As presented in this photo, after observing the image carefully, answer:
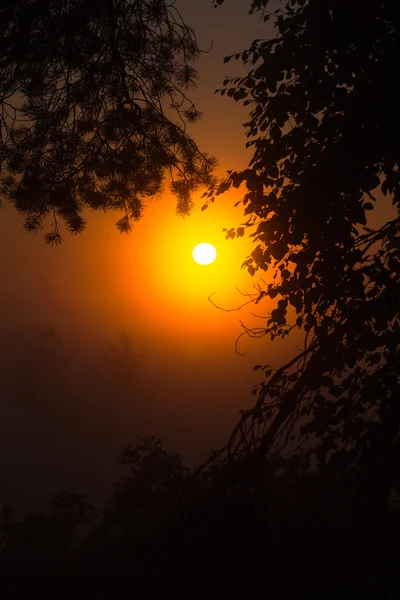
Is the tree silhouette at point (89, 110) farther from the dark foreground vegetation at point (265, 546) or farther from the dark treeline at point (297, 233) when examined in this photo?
the dark foreground vegetation at point (265, 546)

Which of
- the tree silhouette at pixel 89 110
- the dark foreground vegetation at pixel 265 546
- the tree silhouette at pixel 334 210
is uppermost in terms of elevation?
the tree silhouette at pixel 89 110

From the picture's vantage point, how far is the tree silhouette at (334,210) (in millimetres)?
3445

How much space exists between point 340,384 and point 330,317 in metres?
0.50

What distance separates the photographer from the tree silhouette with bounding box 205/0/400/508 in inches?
136

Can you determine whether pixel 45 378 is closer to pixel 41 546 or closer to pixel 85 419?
pixel 85 419

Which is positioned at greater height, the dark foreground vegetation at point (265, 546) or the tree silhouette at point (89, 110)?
the tree silhouette at point (89, 110)

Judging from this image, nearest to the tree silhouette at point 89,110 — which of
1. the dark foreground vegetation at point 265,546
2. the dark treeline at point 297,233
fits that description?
the dark treeline at point 297,233

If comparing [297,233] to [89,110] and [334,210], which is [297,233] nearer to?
[334,210]

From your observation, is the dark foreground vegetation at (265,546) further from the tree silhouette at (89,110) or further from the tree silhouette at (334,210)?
the tree silhouette at (89,110)

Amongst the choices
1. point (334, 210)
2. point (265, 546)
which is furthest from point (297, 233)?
point (265, 546)

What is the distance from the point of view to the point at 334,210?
11.6 ft

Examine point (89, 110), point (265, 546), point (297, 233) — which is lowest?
point (265, 546)

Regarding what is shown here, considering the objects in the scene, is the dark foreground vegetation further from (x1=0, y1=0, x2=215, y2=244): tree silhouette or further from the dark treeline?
(x1=0, y1=0, x2=215, y2=244): tree silhouette

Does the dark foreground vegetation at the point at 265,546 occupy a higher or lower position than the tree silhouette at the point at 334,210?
lower
